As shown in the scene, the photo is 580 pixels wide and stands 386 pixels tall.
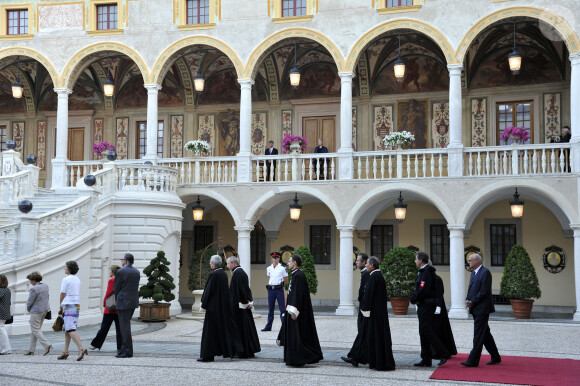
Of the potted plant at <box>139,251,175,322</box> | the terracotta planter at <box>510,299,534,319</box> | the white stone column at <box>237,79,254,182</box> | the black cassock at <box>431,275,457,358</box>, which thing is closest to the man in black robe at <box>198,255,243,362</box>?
the black cassock at <box>431,275,457,358</box>

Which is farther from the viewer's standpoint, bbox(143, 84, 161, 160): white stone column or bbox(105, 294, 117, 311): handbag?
bbox(143, 84, 161, 160): white stone column

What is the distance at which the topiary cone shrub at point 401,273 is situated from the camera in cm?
2136

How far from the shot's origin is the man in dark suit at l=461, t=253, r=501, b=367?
1124cm

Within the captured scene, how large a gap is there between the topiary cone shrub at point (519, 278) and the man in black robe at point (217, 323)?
11.2 meters

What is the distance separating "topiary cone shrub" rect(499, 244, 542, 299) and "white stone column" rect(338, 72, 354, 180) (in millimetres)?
5182

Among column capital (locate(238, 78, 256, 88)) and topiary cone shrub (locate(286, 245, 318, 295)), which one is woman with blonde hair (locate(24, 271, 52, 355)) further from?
column capital (locate(238, 78, 256, 88))

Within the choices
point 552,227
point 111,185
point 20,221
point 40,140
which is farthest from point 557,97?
point 40,140

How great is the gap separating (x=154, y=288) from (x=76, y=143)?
11.5 meters

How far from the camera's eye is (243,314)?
12445 millimetres

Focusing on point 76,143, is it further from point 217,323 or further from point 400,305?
point 217,323

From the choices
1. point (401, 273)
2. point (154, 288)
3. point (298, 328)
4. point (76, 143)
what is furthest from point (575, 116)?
point (76, 143)

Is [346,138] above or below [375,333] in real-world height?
above

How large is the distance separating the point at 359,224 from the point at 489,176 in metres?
5.47

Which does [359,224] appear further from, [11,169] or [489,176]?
[11,169]
